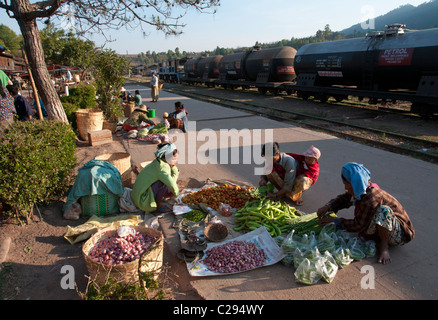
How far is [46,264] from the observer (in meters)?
3.38

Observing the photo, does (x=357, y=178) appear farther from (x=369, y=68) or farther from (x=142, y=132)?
(x=369, y=68)

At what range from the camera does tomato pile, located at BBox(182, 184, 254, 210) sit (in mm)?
4652

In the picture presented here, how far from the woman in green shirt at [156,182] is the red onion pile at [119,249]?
1.09m

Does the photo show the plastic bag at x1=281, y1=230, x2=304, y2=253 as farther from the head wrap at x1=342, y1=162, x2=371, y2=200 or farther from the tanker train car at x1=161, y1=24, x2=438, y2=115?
the tanker train car at x1=161, y1=24, x2=438, y2=115

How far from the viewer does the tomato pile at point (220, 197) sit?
4652 mm

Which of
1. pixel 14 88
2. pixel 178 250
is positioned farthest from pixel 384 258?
pixel 14 88

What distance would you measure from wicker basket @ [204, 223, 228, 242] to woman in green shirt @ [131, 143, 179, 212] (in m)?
0.89

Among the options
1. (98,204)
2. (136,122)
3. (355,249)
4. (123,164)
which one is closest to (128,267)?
(98,204)

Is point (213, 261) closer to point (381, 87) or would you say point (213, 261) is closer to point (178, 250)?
point (178, 250)

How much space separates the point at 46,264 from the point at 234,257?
7.36 feet

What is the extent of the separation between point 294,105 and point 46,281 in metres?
14.5

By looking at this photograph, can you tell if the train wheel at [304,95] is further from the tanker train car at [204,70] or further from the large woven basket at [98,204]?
the large woven basket at [98,204]

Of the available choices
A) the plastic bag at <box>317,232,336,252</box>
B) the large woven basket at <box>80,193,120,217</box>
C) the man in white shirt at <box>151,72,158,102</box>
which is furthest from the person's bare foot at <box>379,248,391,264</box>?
the man in white shirt at <box>151,72,158,102</box>

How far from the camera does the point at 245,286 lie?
299 centimetres
